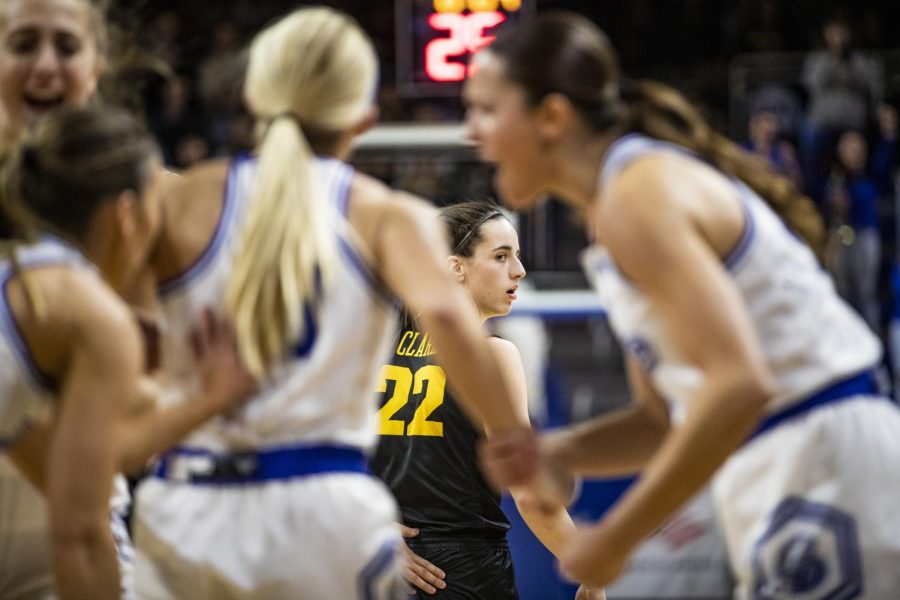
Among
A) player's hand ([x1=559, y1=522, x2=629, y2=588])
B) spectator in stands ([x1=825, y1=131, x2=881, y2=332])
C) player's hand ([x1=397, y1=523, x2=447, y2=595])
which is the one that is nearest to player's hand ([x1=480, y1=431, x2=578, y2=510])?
player's hand ([x1=559, y1=522, x2=629, y2=588])

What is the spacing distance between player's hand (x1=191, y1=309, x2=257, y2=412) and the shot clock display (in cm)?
771

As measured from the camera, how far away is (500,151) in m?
2.98

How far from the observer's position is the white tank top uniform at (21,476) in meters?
2.77

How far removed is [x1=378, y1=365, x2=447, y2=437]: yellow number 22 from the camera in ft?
15.6

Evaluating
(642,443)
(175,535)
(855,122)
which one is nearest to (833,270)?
(855,122)

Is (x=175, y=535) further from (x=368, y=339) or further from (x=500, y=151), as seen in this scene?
(x=500, y=151)

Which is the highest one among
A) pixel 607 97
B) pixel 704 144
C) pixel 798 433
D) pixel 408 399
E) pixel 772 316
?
pixel 607 97

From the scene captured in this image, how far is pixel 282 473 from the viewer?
9.19 feet

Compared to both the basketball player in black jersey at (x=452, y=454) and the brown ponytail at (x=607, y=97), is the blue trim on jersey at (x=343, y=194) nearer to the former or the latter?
the brown ponytail at (x=607, y=97)

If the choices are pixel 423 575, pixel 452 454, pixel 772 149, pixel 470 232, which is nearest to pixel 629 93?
pixel 470 232

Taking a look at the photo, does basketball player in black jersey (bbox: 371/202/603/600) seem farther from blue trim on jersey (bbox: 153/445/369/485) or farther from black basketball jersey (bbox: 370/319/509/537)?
blue trim on jersey (bbox: 153/445/369/485)

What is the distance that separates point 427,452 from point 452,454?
3.6 inches

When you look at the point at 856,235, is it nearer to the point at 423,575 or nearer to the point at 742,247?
the point at 423,575

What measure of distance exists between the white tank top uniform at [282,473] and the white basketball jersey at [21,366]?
251 millimetres
